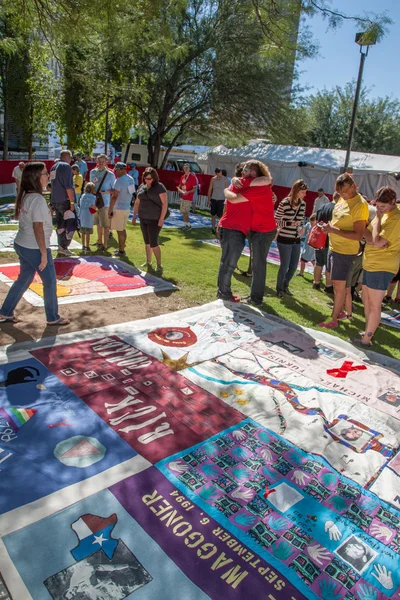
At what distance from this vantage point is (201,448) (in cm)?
301

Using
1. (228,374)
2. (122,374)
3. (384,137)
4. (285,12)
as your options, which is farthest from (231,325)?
(384,137)

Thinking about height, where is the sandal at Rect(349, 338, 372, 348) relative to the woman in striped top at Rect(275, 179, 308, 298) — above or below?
below

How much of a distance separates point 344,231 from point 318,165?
12635 mm

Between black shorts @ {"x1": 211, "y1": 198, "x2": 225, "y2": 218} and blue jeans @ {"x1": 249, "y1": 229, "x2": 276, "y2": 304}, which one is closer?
blue jeans @ {"x1": 249, "y1": 229, "x2": 276, "y2": 304}

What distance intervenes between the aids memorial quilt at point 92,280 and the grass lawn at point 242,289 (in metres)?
0.40

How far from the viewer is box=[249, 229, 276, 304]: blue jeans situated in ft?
19.9

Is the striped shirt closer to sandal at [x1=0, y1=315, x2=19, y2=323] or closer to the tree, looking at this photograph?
sandal at [x1=0, y1=315, x2=19, y2=323]

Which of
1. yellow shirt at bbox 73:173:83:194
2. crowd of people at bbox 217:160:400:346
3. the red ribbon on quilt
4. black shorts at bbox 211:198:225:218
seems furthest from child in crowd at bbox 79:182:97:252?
the red ribbon on quilt

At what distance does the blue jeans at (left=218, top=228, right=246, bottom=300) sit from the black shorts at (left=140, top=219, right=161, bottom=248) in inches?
60.4

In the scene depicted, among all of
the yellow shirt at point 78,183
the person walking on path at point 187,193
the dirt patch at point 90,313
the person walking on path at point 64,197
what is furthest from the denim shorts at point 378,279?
the person walking on path at point 187,193

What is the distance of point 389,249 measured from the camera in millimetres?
4758

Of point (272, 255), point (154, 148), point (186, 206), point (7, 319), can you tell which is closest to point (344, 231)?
point (7, 319)

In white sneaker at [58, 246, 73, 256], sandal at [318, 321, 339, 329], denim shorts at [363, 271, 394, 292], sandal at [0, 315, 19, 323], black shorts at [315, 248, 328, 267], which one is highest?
denim shorts at [363, 271, 394, 292]

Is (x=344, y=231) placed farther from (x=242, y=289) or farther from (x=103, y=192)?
(x=103, y=192)
